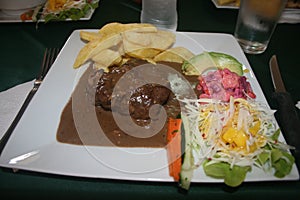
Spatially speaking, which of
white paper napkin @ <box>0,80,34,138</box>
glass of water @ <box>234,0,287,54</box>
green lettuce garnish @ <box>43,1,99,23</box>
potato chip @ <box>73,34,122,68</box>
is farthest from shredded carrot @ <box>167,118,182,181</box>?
green lettuce garnish @ <box>43,1,99,23</box>

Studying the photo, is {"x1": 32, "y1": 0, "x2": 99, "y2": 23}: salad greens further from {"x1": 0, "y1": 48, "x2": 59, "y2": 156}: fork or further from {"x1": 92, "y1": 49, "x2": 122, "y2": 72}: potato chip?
{"x1": 92, "y1": 49, "x2": 122, "y2": 72}: potato chip

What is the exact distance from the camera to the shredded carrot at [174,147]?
1028mm

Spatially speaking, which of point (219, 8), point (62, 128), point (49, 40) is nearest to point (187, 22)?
point (219, 8)

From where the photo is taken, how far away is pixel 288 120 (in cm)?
127

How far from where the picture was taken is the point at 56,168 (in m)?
1.02

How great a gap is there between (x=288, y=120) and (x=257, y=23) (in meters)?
0.83

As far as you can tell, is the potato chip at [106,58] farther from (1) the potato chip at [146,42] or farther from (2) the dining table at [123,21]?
(2) the dining table at [123,21]

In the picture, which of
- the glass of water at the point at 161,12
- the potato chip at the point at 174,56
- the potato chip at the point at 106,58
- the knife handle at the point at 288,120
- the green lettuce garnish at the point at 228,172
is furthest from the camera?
the glass of water at the point at 161,12

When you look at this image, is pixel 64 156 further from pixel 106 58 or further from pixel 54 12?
pixel 54 12

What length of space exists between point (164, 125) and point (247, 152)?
1.22 feet

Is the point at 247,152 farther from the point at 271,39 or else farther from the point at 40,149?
the point at 271,39

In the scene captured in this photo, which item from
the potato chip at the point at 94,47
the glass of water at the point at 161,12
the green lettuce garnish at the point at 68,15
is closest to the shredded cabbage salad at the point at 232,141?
the potato chip at the point at 94,47

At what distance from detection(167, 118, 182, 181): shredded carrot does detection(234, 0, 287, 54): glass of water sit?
1.00 m

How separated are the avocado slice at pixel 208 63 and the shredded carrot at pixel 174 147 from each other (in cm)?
45
